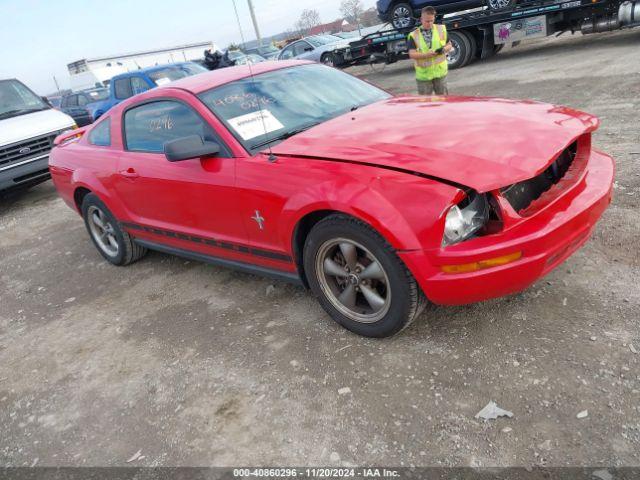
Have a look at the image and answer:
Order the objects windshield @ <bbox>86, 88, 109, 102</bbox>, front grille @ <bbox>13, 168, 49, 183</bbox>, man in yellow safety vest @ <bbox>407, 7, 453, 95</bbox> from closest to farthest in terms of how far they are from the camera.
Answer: man in yellow safety vest @ <bbox>407, 7, 453, 95</bbox> → front grille @ <bbox>13, 168, 49, 183</bbox> → windshield @ <bbox>86, 88, 109, 102</bbox>

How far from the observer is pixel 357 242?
8.84 ft

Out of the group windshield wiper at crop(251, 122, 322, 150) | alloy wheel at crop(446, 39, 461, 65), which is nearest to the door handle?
windshield wiper at crop(251, 122, 322, 150)

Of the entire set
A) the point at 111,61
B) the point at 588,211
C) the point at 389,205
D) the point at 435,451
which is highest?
the point at 111,61

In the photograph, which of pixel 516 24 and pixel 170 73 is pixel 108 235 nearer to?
pixel 170 73

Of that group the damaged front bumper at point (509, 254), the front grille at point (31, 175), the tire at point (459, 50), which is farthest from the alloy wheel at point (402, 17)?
the damaged front bumper at point (509, 254)

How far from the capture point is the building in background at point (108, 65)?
22.8 metres

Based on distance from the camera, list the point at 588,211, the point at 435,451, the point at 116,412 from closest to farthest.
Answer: the point at 435,451, the point at 588,211, the point at 116,412

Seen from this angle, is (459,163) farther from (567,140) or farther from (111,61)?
(111,61)

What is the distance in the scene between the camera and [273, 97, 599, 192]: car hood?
2.48 metres

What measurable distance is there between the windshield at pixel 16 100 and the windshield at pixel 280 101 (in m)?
6.50

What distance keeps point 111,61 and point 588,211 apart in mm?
25693

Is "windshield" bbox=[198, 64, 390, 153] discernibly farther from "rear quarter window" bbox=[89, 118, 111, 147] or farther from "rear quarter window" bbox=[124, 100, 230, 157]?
"rear quarter window" bbox=[89, 118, 111, 147]

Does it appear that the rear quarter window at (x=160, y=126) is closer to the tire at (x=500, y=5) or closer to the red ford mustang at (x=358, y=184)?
the red ford mustang at (x=358, y=184)

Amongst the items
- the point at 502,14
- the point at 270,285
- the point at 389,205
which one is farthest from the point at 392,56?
the point at 389,205
